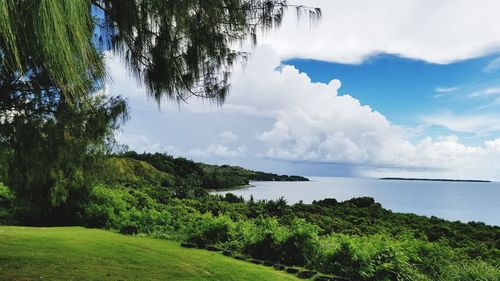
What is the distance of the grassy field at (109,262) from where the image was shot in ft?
20.5

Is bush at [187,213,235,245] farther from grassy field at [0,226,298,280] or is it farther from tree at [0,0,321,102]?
tree at [0,0,321,102]

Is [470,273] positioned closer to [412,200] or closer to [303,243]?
[303,243]

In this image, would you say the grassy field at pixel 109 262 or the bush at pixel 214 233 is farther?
the bush at pixel 214 233

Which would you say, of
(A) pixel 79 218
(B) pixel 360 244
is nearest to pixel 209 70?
Answer: (B) pixel 360 244

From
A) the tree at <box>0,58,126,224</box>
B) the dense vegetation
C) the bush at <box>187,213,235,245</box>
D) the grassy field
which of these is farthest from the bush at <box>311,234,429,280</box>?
the tree at <box>0,58,126,224</box>

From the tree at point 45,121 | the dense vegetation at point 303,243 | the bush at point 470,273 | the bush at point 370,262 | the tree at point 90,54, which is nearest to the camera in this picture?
the tree at point 90,54

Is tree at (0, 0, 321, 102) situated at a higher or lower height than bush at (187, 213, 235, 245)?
higher

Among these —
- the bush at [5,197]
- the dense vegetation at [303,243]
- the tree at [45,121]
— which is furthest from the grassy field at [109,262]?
the bush at [5,197]

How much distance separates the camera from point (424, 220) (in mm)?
22484

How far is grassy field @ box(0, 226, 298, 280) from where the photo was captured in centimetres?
623

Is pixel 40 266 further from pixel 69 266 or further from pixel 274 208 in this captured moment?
pixel 274 208

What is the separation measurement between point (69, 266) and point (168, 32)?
12.7 feet

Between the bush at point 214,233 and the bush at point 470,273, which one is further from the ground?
the bush at point 214,233

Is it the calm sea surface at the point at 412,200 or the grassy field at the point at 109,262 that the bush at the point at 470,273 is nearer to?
the grassy field at the point at 109,262
